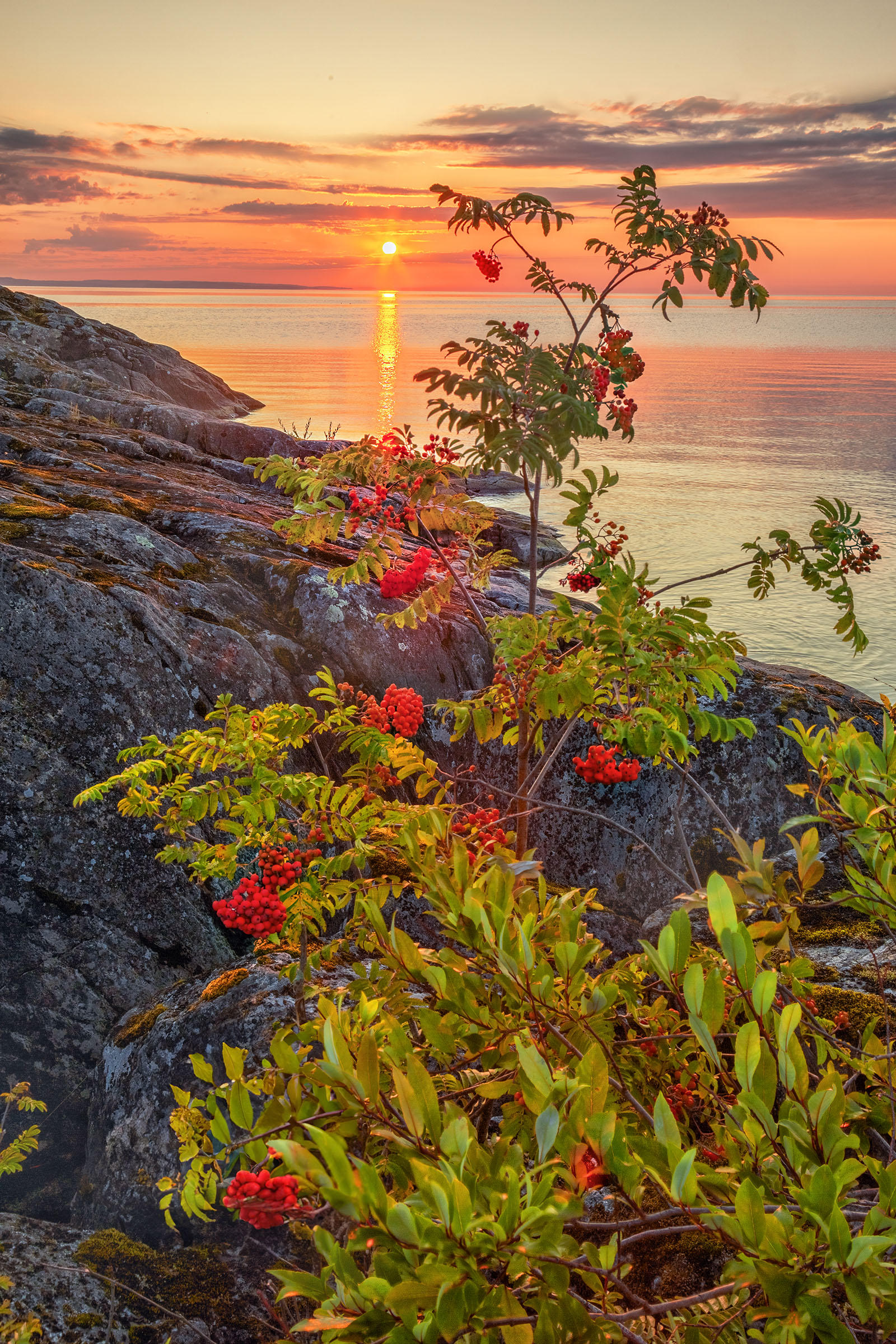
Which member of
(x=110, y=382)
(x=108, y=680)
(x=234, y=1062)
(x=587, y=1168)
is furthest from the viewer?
(x=110, y=382)

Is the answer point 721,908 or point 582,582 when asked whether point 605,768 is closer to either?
point 582,582

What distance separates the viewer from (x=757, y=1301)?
2.14 m

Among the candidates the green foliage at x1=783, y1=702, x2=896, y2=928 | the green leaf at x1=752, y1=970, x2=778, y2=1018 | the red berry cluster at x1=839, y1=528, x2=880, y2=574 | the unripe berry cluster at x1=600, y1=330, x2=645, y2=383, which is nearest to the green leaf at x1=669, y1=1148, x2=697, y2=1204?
the green leaf at x1=752, y1=970, x2=778, y2=1018

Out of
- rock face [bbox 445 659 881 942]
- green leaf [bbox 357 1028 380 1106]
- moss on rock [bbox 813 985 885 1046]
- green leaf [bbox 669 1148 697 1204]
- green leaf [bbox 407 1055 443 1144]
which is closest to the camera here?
green leaf [bbox 669 1148 697 1204]

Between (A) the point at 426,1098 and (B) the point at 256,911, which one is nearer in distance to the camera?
(A) the point at 426,1098

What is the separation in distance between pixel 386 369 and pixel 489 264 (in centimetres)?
9187

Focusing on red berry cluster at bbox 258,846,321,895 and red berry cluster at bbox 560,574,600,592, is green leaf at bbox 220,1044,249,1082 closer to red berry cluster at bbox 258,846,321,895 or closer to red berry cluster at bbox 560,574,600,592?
red berry cluster at bbox 258,846,321,895

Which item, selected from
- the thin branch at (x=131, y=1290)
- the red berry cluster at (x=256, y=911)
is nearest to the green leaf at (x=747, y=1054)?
the red berry cluster at (x=256, y=911)

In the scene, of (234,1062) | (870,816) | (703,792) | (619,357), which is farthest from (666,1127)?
(619,357)

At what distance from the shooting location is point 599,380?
5332 mm

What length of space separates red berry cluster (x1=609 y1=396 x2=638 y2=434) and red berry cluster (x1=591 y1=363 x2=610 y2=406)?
0.35 feet

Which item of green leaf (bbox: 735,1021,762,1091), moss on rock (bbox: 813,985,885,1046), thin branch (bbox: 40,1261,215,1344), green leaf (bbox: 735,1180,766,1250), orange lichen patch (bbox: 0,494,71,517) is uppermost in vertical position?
orange lichen patch (bbox: 0,494,71,517)

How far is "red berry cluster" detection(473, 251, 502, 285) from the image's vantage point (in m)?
5.49

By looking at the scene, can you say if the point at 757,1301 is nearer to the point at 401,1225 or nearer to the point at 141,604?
the point at 401,1225
